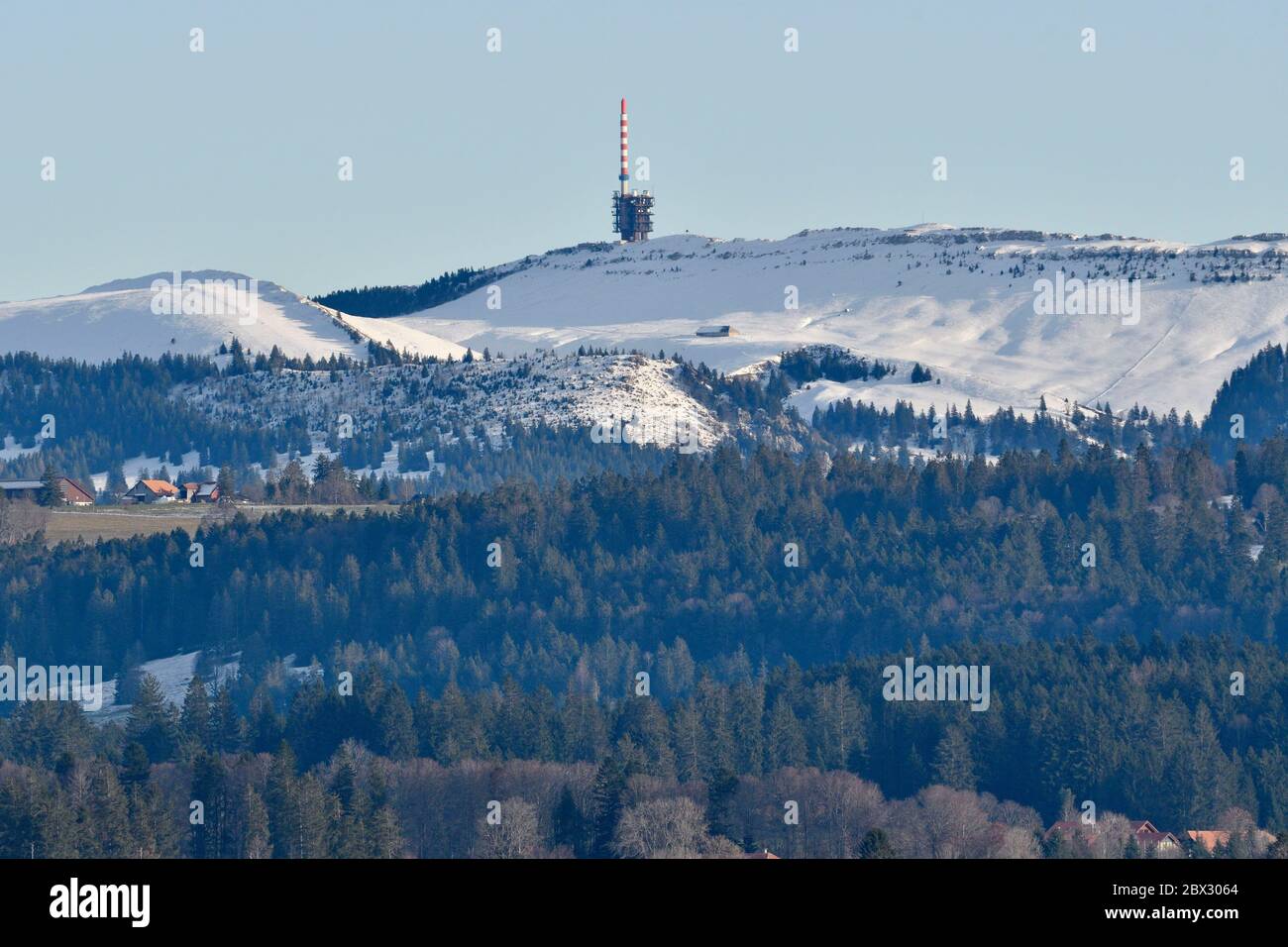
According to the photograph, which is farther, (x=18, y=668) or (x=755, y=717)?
(x=18, y=668)

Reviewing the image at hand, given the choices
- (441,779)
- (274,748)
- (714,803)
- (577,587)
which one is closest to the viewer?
(714,803)

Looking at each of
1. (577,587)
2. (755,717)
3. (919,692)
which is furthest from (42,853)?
(577,587)

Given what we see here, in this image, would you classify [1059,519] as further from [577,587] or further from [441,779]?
[441,779]
